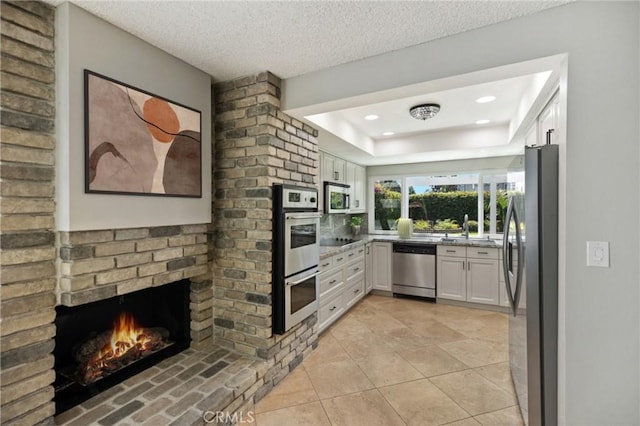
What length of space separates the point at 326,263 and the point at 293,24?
2.31 m

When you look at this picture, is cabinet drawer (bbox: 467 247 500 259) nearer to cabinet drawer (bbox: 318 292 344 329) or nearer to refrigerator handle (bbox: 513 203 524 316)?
cabinet drawer (bbox: 318 292 344 329)

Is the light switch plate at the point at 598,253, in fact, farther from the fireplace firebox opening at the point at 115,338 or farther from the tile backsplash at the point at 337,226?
the tile backsplash at the point at 337,226

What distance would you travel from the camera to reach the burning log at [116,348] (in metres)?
1.96

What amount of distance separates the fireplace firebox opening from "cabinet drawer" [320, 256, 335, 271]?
53.1 inches

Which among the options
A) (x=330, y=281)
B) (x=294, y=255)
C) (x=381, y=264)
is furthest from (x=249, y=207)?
(x=381, y=264)

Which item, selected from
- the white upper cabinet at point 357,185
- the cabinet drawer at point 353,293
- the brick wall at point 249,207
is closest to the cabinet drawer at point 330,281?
the cabinet drawer at point 353,293

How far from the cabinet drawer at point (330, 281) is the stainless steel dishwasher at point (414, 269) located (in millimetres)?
1258

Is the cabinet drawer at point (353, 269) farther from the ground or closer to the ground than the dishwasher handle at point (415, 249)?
closer to the ground

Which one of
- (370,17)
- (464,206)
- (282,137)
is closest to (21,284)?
(282,137)

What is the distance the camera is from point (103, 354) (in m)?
2.06

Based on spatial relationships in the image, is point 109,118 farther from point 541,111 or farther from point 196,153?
point 541,111

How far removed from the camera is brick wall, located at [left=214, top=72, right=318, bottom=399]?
2402mm

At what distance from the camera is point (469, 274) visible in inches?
164

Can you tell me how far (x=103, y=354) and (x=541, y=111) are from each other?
3.72 meters
